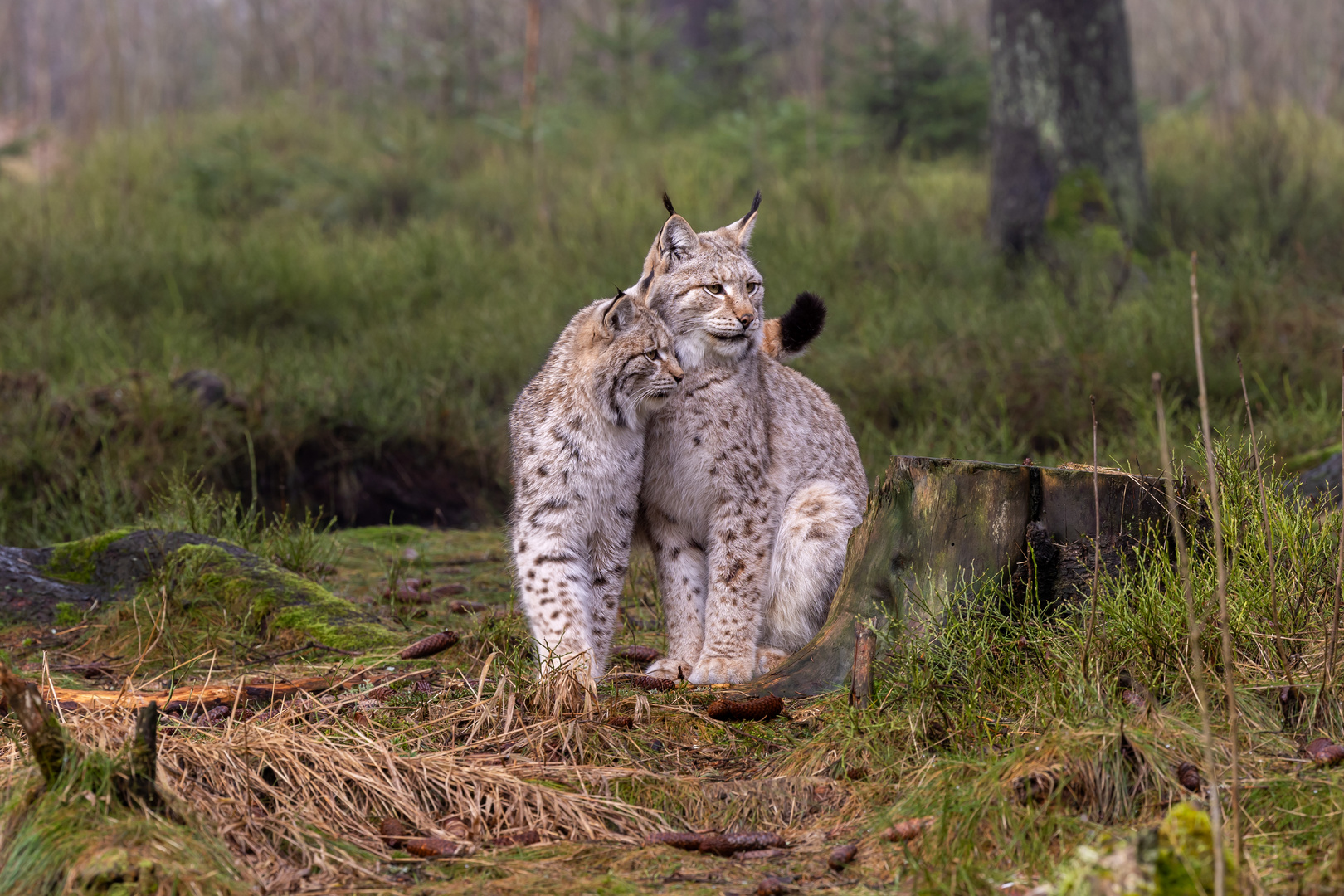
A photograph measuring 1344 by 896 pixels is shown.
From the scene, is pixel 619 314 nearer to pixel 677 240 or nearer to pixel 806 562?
pixel 677 240

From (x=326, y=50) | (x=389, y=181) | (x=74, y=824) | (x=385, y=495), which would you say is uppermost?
(x=326, y=50)

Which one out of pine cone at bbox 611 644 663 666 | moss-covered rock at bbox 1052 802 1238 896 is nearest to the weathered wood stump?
pine cone at bbox 611 644 663 666

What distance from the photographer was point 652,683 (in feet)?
11.9

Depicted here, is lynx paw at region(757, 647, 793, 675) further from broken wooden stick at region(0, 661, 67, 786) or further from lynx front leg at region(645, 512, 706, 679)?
broken wooden stick at region(0, 661, 67, 786)

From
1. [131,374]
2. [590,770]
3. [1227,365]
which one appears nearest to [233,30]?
[131,374]

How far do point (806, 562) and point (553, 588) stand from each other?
2.80 feet

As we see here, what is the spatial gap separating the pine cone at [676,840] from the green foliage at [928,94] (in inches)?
413

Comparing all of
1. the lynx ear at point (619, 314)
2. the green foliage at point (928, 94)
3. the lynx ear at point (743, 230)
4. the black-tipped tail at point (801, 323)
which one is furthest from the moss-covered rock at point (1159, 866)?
the green foliage at point (928, 94)

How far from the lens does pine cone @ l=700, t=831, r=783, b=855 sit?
2.46m

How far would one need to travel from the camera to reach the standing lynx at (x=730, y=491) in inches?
156

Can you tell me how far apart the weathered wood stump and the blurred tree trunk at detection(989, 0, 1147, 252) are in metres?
5.73

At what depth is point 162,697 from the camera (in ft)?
10.8

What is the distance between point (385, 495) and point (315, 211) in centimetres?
522

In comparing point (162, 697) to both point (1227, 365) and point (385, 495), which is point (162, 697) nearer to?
point (385, 495)
